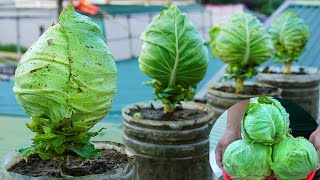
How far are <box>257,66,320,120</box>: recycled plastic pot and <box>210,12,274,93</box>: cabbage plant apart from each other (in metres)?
0.82

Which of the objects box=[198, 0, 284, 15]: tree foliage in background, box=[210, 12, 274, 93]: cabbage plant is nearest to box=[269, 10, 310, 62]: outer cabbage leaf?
box=[210, 12, 274, 93]: cabbage plant

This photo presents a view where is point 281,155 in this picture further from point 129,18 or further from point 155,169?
point 129,18

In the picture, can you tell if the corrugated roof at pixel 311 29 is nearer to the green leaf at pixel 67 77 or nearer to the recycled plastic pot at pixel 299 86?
the recycled plastic pot at pixel 299 86

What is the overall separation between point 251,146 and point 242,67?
2.17 m

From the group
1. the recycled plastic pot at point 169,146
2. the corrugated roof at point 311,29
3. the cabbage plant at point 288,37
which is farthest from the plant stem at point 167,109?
the corrugated roof at point 311,29

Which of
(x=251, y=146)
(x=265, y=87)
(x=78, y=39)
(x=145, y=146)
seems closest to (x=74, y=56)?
(x=78, y=39)

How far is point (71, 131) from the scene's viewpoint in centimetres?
227

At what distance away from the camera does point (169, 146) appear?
3299 millimetres

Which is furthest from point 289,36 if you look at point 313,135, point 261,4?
point 261,4

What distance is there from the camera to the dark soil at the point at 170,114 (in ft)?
11.4

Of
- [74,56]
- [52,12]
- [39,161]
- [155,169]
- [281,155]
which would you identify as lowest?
[52,12]

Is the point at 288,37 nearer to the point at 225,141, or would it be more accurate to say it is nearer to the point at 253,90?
the point at 253,90

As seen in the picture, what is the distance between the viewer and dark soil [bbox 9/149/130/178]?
2.27 m

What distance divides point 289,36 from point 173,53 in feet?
7.32
